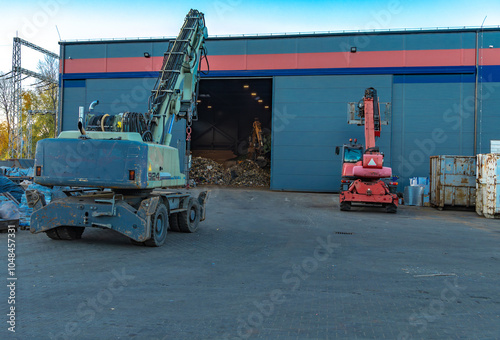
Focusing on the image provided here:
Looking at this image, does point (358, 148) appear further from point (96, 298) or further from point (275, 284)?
point (96, 298)

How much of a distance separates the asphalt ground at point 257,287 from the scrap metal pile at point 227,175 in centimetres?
2127

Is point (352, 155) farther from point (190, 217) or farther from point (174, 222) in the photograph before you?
point (174, 222)

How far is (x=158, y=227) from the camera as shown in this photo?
853 cm

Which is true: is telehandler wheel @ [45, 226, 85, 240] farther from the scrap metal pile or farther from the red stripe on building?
the scrap metal pile

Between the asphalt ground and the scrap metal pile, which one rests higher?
the scrap metal pile

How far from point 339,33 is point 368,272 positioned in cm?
2084

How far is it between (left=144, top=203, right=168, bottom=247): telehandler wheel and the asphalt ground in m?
0.16

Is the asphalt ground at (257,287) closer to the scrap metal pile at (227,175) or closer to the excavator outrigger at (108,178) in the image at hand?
the excavator outrigger at (108,178)

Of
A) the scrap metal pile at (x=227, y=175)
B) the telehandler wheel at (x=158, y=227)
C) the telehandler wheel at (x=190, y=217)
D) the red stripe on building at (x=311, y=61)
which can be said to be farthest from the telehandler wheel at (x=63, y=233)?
the scrap metal pile at (x=227, y=175)

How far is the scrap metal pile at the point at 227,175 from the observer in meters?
31.9

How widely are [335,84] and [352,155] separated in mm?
8235

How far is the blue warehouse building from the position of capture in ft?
77.3

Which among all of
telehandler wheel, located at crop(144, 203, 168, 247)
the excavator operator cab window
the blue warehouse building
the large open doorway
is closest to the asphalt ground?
telehandler wheel, located at crop(144, 203, 168, 247)

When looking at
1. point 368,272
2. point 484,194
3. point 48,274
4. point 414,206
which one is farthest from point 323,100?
point 48,274
